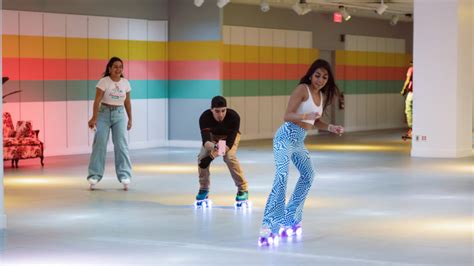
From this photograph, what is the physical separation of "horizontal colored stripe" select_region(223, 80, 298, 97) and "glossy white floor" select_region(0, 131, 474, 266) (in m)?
6.00

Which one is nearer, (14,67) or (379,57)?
(14,67)

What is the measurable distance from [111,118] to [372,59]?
17778mm

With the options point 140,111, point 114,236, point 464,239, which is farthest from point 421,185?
point 140,111

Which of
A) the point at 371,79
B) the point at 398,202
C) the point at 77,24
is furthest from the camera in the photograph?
the point at 371,79

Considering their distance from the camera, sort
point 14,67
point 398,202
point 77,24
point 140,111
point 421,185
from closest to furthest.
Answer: point 398,202, point 421,185, point 14,67, point 77,24, point 140,111

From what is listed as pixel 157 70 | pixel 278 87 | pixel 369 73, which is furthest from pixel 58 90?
pixel 369 73

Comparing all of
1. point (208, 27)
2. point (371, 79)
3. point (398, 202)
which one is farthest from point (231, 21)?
point (398, 202)

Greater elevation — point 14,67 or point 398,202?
point 14,67

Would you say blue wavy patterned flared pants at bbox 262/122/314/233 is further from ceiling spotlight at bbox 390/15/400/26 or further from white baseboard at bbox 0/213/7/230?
ceiling spotlight at bbox 390/15/400/26

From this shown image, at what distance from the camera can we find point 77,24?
779 inches

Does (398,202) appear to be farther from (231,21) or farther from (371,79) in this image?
(371,79)

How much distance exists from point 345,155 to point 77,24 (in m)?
5.75

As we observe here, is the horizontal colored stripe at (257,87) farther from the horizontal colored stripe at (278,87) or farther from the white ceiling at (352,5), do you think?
the white ceiling at (352,5)

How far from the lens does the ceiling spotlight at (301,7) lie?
23109 millimetres
